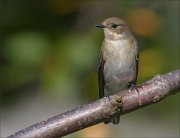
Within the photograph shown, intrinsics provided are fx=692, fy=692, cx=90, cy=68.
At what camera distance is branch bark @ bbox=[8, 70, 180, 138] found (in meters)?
2.62

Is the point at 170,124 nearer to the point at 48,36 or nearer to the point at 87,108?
the point at 48,36

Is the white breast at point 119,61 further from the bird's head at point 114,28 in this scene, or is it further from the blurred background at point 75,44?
the blurred background at point 75,44

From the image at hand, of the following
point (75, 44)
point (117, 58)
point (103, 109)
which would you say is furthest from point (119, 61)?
point (103, 109)

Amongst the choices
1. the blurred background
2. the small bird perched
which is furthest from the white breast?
the blurred background

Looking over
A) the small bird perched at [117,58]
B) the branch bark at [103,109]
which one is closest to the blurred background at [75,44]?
the small bird perched at [117,58]

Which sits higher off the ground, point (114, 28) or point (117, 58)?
point (114, 28)

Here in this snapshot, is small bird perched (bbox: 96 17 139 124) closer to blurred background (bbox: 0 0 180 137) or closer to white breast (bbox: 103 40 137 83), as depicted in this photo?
white breast (bbox: 103 40 137 83)

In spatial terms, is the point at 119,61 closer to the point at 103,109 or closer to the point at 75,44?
the point at 75,44

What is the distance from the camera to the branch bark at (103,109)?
2621mm

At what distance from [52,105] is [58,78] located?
129 cm

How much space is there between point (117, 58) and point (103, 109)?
1385 millimetres

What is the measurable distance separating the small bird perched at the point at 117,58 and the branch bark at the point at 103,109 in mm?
1147

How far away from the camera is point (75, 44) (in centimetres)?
459

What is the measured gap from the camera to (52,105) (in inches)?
227
